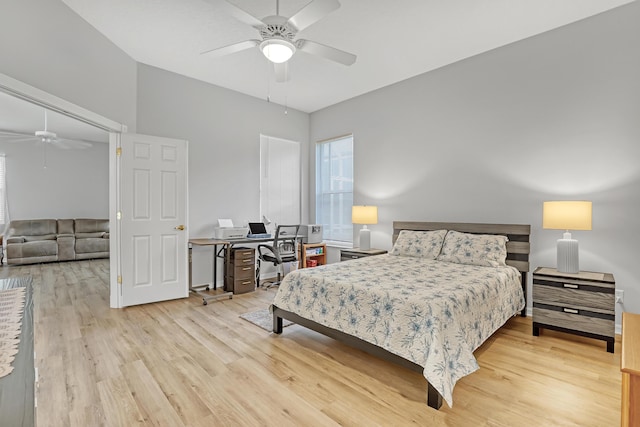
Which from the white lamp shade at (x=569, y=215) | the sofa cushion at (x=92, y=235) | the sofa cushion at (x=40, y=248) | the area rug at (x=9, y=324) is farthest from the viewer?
the sofa cushion at (x=92, y=235)

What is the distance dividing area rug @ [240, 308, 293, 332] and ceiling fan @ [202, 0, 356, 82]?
249 cm

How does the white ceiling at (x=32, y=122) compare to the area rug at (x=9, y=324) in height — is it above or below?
above

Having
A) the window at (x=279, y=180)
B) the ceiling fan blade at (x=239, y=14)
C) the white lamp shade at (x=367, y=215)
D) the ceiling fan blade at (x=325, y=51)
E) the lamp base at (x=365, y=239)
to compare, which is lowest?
the lamp base at (x=365, y=239)

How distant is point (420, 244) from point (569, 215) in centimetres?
150

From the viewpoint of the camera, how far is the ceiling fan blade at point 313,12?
2.09m

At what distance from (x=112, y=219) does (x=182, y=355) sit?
2068mm

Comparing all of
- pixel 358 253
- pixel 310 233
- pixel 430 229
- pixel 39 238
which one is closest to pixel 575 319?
pixel 430 229

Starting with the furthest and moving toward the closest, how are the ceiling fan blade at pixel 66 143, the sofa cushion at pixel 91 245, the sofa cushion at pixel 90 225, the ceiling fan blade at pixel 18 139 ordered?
the sofa cushion at pixel 90 225
the sofa cushion at pixel 91 245
the ceiling fan blade at pixel 66 143
the ceiling fan blade at pixel 18 139

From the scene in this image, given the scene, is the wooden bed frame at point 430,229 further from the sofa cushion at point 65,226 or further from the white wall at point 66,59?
the sofa cushion at point 65,226

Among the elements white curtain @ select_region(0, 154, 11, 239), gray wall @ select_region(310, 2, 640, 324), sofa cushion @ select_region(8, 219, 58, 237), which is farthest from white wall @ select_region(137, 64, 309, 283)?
white curtain @ select_region(0, 154, 11, 239)

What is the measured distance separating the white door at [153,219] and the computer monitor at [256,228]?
40.1 inches

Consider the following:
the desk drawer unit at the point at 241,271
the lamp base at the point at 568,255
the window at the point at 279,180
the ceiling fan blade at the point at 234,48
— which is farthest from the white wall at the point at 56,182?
the lamp base at the point at 568,255

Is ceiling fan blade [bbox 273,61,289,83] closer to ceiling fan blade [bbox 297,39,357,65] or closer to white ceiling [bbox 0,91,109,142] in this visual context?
ceiling fan blade [bbox 297,39,357,65]

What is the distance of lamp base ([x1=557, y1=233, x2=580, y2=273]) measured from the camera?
9.66ft
